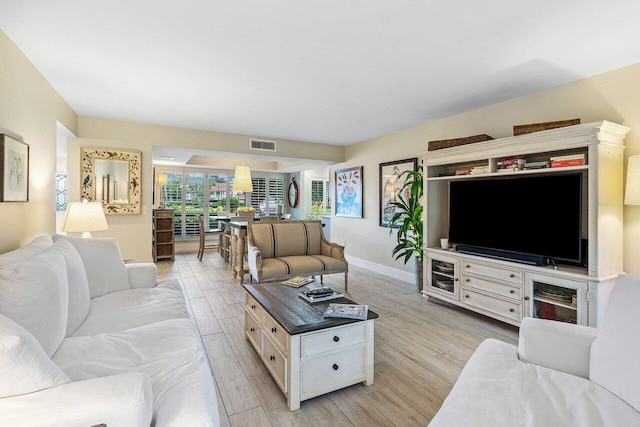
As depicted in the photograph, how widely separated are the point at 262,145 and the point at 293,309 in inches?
153

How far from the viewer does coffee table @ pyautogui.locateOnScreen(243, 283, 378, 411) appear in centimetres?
190

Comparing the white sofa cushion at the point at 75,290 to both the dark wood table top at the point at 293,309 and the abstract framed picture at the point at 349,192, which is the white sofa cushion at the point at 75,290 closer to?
the dark wood table top at the point at 293,309

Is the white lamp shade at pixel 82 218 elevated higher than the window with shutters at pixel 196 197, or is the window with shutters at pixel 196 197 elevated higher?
the window with shutters at pixel 196 197

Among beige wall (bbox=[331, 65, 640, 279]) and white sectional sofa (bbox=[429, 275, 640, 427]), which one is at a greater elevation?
beige wall (bbox=[331, 65, 640, 279])

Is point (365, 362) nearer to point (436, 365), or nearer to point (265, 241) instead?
point (436, 365)

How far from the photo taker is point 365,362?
2.12 metres

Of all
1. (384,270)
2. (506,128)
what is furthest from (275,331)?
(384,270)

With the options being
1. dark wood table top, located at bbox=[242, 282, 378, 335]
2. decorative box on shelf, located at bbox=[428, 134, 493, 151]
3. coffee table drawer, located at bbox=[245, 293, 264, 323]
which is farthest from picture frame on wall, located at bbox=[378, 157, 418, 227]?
coffee table drawer, located at bbox=[245, 293, 264, 323]

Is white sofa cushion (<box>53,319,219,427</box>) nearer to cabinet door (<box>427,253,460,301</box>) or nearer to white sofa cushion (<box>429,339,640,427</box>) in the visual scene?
white sofa cushion (<box>429,339,640,427</box>)

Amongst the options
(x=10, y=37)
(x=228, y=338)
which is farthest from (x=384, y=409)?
(x=10, y=37)

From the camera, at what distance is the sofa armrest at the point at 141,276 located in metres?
2.80

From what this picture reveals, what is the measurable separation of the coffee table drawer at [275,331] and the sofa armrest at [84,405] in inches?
38.3

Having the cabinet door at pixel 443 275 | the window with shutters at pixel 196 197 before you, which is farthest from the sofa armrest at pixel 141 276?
the window with shutters at pixel 196 197

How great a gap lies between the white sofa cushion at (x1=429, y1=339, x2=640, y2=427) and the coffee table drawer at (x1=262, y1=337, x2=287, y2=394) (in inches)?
40.6
